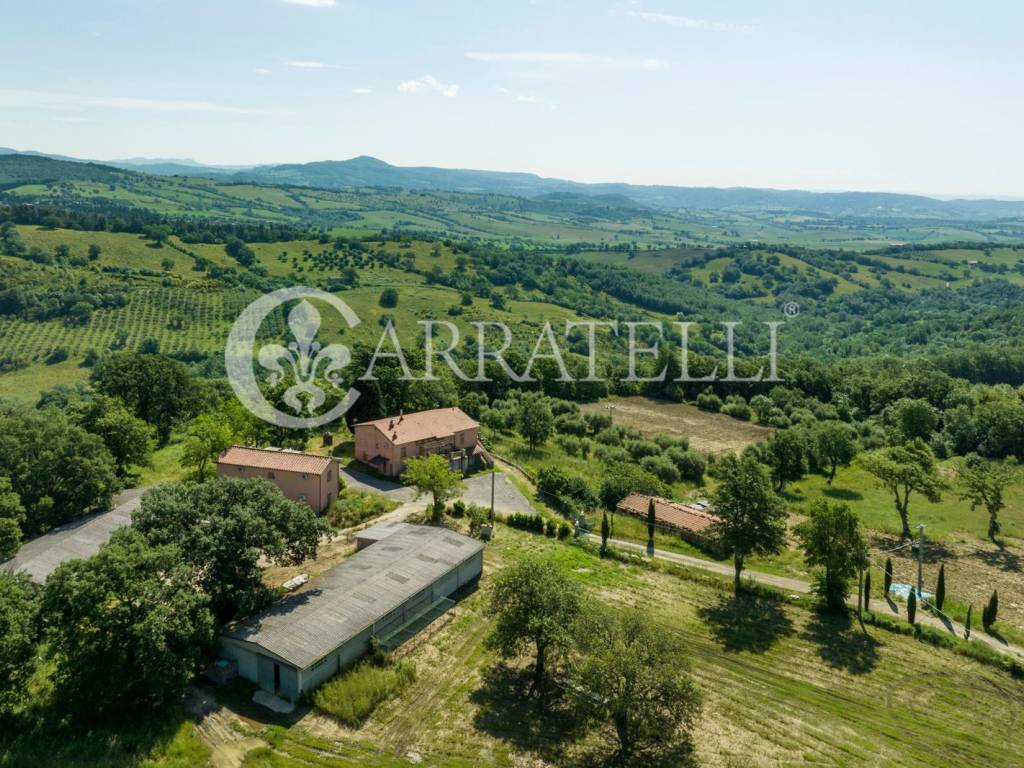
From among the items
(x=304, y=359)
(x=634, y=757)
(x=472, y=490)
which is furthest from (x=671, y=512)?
(x=304, y=359)

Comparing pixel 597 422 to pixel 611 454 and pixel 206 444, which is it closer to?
pixel 611 454

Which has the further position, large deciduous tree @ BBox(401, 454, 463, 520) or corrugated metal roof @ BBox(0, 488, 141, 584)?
large deciduous tree @ BBox(401, 454, 463, 520)

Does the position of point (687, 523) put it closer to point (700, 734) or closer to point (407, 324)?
point (700, 734)

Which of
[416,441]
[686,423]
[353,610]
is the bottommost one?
[686,423]

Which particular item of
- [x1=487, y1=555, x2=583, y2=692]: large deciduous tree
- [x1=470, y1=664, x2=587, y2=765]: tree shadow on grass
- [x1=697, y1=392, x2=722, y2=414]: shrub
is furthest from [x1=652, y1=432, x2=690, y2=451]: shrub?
[x1=470, y1=664, x2=587, y2=765]: tree shadow on grass

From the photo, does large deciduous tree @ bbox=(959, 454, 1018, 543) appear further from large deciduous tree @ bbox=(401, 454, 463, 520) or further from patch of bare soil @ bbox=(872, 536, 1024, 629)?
large deciduous tree @ bbox=(401, 454, 463, 520)

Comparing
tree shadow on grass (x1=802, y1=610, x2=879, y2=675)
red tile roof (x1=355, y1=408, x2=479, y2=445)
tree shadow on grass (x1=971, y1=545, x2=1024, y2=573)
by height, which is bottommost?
tree shadow on grass (x1=971, y1=545, x2=1024, y2=573)

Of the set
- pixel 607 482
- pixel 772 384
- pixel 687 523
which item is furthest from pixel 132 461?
pixel 772 384

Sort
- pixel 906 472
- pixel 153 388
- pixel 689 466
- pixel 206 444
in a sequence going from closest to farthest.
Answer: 1. pixel 206 444
2. pixel 906 472
3. pixel 153 388
4. pixel 689 466
